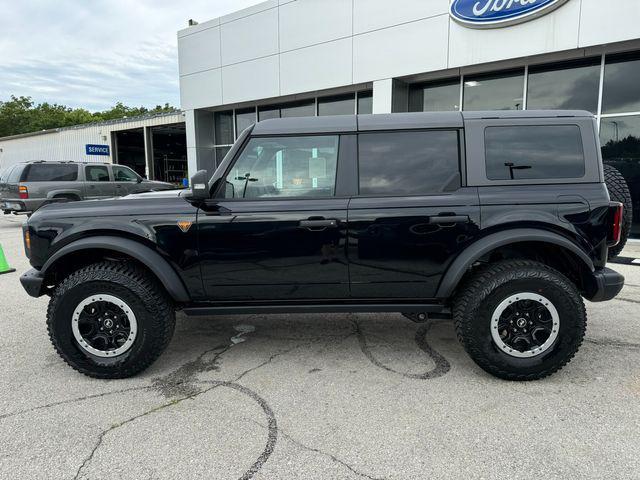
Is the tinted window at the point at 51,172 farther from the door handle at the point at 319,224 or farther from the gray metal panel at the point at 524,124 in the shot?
the gray metal panel at the point at 524,124

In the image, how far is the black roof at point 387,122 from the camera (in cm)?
323

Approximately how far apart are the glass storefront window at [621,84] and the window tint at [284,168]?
819cm

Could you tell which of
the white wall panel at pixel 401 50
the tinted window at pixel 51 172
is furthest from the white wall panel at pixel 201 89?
the white wall panel at pixel 401 50

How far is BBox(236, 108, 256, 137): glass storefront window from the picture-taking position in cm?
1447

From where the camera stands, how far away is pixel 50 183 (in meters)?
12.5

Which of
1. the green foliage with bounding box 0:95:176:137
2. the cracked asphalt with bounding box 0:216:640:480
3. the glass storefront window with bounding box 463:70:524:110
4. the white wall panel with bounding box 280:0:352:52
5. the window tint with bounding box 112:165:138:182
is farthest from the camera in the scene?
the green foliage with bounding box 0:95:176:137

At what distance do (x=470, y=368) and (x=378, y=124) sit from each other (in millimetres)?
2006

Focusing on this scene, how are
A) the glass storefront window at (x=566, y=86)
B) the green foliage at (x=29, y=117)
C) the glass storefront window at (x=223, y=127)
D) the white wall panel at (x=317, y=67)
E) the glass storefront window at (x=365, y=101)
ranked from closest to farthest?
1. the glass storefront window at (x=566, y=86)
2. the white wall panel at (x=317, y=67)
3. the glass storefront window at (x=365, y=101)
4. the glass storefront window at (x=223, y=127)
5. the green foliage at (x=29, y=117)

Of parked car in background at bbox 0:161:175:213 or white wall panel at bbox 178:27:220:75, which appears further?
white wall panel at bbox 178:27:220:75

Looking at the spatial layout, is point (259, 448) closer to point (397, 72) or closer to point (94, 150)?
point (397, 72)

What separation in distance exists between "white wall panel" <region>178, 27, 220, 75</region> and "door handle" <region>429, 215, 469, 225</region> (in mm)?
12871

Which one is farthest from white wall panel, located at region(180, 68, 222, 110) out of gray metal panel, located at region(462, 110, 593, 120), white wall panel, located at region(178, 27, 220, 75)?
gray metal panel, located at region(462, 110, 593, 120)

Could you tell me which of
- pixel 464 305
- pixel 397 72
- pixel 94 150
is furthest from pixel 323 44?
pixel 94 150

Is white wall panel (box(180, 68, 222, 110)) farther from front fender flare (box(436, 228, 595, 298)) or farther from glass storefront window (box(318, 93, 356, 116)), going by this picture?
front fender flare (box(436, 228, 595, 298))
